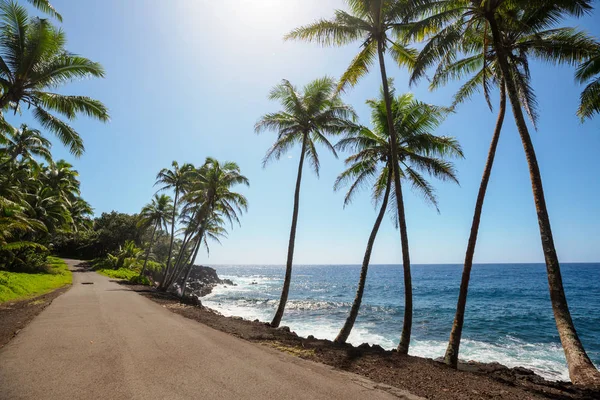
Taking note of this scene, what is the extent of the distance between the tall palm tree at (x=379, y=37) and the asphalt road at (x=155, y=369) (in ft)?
14.9

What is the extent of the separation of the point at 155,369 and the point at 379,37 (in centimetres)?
1148

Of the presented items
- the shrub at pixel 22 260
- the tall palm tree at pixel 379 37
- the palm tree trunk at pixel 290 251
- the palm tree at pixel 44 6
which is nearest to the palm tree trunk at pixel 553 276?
the tall palm tree at pixel 379 37

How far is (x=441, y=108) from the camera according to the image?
11.2m

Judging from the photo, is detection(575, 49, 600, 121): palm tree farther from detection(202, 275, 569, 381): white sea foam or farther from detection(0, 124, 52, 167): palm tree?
detection(0, 124, 52, 167): palm tree

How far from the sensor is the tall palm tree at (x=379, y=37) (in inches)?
357

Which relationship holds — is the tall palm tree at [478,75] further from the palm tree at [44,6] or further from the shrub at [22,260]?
the shrub at [22,260]

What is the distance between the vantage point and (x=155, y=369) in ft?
17.5

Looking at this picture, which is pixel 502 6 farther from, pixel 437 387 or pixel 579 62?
pixel 437 387

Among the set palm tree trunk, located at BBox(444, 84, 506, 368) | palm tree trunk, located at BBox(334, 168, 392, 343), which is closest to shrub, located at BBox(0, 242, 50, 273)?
palm tree trunk, located at BBox(334, 168, 392, 343)

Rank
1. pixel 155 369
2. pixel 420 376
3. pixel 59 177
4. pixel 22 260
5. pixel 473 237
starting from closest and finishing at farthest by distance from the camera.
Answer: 1. pixel 155 369
2. pixel 420 376
3. pixel 473 237
4. pixel 22 260
5. pixel 59 177

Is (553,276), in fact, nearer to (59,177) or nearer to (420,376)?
(420,376)

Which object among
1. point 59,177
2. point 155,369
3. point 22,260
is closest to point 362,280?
point 155,369

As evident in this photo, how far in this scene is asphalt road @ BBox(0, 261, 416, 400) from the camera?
443 cm

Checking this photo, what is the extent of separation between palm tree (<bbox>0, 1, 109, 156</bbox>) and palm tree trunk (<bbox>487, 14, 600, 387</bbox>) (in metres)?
14.9
